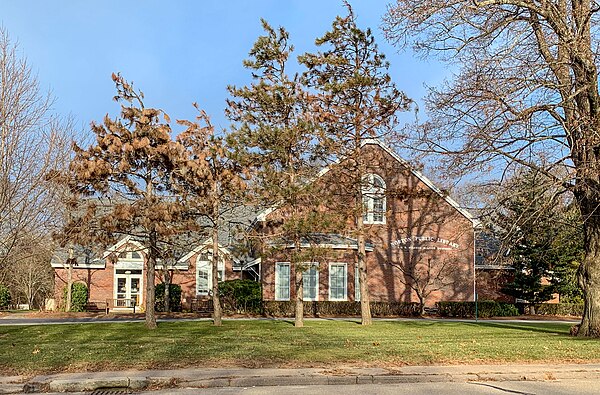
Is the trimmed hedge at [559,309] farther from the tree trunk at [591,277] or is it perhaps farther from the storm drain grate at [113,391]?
the storm drain grate at [113,391]

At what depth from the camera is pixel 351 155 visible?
76.7 ft

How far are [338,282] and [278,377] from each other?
843 inches

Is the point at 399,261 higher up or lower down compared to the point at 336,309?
higher up

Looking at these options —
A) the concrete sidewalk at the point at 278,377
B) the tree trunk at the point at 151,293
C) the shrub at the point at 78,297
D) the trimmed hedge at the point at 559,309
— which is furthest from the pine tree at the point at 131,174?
the trimmed hedge at the point at 559,309

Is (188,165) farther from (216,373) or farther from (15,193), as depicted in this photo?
(216,373)

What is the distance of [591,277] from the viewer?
18.2 m

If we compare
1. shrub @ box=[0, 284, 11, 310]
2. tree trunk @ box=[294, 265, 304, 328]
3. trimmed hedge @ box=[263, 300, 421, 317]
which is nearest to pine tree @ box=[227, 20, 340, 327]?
tree trunk @ box=[294, 265, 304, 328]

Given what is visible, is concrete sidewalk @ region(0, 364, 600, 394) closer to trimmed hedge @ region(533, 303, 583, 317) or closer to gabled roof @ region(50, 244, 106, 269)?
trimmed hedge @ region(533, 303, 583, 317)

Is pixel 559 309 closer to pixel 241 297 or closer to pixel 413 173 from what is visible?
pixel 413 173

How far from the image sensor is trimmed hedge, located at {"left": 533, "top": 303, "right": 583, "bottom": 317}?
34312 millimetres

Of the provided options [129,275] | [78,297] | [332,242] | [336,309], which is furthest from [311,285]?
[78,297]

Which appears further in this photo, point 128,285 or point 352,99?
point 128,285

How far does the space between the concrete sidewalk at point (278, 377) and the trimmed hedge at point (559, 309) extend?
23.7m

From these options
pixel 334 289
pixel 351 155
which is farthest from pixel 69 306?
pixel 351 155
